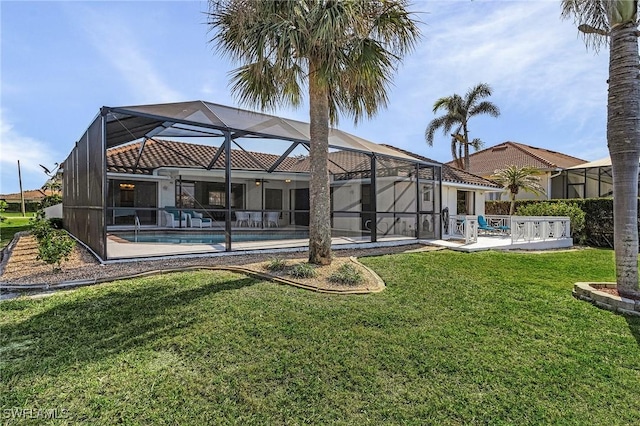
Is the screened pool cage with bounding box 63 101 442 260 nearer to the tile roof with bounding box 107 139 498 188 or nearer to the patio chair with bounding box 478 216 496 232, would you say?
the tile roof with bounding box 107 139 498 188

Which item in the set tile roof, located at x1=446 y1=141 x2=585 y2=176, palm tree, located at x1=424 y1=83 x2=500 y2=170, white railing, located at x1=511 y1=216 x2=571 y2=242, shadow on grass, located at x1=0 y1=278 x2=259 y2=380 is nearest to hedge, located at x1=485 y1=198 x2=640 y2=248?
white railing, located at x1=511 y1=216 x2=571 y2=242

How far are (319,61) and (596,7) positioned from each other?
644 centimetres

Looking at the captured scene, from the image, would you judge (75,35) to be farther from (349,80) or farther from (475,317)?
(475,317)

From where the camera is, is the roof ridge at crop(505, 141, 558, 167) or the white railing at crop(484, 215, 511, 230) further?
the roof ridge at crop(505, 141, 558, 167)

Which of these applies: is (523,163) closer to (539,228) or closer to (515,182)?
(515,182)

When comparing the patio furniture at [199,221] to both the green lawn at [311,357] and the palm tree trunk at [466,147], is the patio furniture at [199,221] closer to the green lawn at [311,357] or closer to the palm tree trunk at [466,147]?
the green lawn at [311,357]

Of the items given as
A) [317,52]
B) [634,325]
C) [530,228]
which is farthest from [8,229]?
[530,228]

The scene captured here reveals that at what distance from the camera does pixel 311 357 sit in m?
4.08

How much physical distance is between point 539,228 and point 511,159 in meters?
18.6

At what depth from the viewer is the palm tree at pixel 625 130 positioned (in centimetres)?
632

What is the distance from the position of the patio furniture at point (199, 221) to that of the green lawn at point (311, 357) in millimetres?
12231

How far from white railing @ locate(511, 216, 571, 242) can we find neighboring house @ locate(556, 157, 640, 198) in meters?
11.7

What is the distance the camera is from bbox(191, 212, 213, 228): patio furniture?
723 inches

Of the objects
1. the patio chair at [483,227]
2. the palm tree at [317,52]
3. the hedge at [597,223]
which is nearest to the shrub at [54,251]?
the palm tree at [317,52]
